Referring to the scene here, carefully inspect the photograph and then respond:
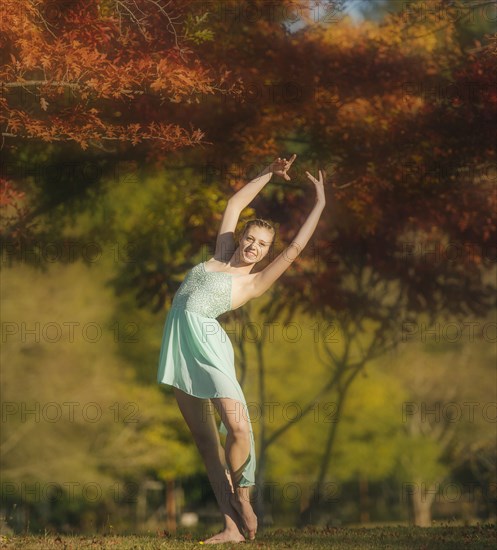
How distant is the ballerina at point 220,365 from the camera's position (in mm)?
5281

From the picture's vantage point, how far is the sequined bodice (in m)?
5.46

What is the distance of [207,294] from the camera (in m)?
5.46

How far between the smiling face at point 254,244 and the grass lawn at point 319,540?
67.0 inches

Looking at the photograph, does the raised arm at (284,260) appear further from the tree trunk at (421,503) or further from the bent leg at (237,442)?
the tree trunk at (421,503)

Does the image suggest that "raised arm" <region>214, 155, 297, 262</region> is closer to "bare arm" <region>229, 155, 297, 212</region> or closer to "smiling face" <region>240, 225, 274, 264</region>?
"bare arm" <region>229, 155, 297, 212</region>

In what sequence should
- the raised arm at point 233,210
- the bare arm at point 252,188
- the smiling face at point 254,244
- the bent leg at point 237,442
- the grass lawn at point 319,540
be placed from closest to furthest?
the bent leg at point 237,442 → the grass lawn at point 319,540 → the smiling face at point 254,244 → the raised arm at point 233,210 → the bare arm at point 252,188

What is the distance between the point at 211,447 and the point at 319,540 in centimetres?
122

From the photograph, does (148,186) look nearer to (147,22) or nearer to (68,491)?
(147,22)

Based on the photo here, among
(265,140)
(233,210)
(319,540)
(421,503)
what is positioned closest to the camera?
(233,210)

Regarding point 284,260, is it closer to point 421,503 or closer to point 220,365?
point 220,365

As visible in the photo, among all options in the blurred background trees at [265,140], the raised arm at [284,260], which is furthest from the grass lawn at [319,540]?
the blurred background trees at [265,140]

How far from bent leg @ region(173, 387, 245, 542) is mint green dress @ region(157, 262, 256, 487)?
4.7 inches

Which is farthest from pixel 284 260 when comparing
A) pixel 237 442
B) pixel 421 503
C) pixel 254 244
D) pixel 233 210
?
pixel 421 503

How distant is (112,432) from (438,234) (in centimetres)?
679
